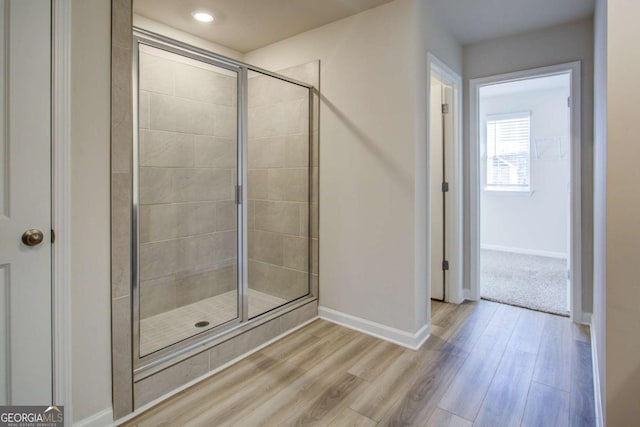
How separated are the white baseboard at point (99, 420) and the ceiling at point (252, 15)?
2.64 metres

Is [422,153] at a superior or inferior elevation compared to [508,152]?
inferior

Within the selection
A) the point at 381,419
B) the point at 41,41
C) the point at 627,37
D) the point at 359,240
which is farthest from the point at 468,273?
the point at 41,41

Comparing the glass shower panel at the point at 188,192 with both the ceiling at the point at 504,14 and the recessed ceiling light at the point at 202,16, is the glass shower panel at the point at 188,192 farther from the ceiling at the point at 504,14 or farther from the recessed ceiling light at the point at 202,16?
the ceiling at the point at 504,14

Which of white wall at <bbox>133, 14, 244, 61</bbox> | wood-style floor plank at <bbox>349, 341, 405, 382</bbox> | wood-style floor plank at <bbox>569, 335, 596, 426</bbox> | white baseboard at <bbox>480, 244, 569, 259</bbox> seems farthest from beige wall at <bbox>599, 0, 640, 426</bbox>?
white baseboard at <bbox>480, 244, 569, 259</bbox>

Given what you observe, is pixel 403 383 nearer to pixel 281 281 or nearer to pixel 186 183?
pixel 281 281

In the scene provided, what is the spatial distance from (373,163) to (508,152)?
159 inches

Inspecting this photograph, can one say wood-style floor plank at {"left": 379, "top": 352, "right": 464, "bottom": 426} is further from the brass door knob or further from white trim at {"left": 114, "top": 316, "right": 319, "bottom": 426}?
the brass door knob

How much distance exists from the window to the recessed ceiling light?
15.6 ft

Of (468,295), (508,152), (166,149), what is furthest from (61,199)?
(508,152)

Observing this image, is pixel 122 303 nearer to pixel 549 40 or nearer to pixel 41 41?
pixel 41 41

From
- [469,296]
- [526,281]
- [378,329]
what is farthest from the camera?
[526,281]

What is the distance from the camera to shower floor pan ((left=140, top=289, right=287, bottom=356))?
6.81 ft

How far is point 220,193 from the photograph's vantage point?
287 cm

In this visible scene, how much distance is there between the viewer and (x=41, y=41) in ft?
4.57
